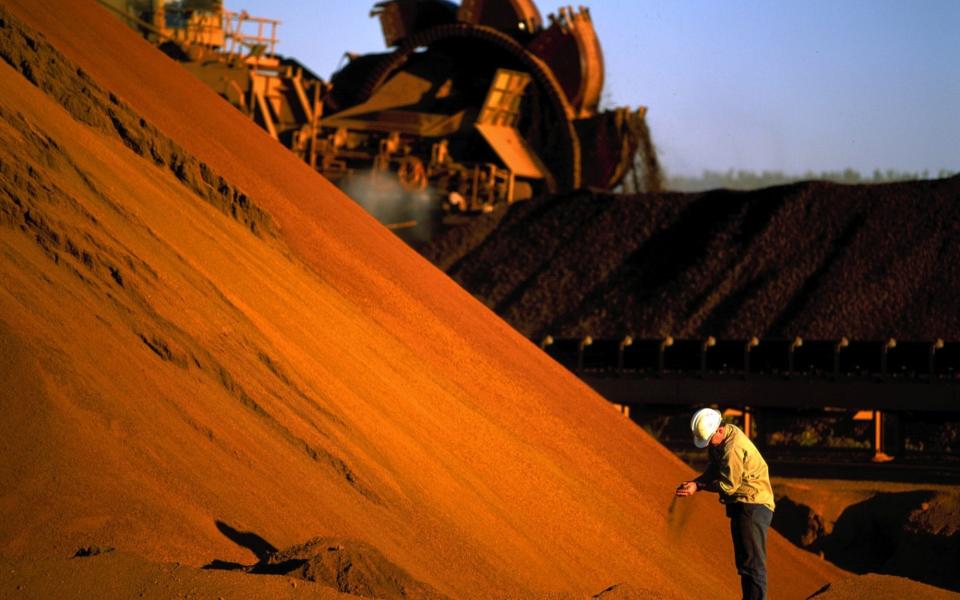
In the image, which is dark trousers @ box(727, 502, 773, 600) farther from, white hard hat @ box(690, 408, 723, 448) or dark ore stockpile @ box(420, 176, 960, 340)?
dark ore stockpile @ box(420, 176, 960, 340)

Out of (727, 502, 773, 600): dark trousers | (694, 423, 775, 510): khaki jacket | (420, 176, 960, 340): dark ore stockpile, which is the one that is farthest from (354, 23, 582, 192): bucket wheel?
(727, 502, 773, 600): dark trousers

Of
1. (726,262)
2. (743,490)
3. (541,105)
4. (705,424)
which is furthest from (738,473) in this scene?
(541,105)

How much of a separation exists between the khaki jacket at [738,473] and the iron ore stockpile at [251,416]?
0.78 meters

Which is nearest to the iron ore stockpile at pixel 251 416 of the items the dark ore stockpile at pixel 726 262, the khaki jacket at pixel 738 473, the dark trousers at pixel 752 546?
the dark trousers at pixel 752 546

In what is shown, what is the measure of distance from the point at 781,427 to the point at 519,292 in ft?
29.4

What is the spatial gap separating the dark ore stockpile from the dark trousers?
19372mm

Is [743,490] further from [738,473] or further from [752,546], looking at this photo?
[752,546]

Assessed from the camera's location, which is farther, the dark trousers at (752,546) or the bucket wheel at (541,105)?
the bucket wheel at (541,105)

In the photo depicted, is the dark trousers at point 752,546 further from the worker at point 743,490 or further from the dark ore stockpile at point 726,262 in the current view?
the dark ore stockpile at point 726,262

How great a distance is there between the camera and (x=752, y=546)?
24.5ft

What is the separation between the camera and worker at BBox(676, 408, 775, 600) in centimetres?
745

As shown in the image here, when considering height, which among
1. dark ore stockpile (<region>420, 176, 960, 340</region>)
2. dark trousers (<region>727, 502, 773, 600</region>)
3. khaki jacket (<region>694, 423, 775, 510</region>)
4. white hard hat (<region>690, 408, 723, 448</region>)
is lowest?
dark ore stockpile (<region>420, 176, 960, 340</region>)

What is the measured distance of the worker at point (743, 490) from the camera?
745cm

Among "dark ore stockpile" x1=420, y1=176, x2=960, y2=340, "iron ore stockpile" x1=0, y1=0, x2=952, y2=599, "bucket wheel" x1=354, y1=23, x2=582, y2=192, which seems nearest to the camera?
"iron ore stockpile" x1=0, y1=0, x2=952, y2=599
